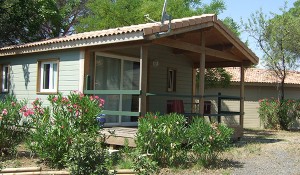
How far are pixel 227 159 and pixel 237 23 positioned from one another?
1337cm

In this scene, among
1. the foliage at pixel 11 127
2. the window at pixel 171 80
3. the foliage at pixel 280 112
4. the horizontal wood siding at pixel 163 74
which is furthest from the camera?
the foliage at pixel 280 112

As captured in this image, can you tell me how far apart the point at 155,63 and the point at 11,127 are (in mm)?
6154

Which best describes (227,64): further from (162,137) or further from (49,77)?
(162,137)

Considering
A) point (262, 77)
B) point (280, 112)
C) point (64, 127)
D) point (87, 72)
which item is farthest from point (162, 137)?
point (262, 77)

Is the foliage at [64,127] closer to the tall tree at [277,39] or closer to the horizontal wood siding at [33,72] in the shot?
the horizontal wood siding at [33,72]

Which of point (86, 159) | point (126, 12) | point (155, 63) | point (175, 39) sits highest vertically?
point (126, 12)

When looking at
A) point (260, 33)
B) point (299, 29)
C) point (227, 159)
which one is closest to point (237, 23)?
point (260, 33)

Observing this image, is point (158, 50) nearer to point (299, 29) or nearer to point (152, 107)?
point (152, 107)

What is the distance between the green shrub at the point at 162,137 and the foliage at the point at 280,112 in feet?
37.8

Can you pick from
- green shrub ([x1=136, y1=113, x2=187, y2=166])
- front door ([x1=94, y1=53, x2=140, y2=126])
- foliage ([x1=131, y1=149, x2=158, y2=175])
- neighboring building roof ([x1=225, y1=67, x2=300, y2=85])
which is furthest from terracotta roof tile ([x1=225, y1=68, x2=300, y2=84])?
foliage ([x1=131, y1=149, x2=158, y2=175])

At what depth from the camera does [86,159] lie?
18.7 ft

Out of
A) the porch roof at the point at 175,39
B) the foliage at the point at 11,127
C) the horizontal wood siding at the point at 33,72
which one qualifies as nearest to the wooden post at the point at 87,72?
the horizontal wood siding at the point at 33,72

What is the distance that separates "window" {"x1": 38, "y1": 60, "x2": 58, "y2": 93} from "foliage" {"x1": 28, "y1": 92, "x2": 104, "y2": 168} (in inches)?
175

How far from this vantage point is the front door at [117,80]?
37.7 ft
